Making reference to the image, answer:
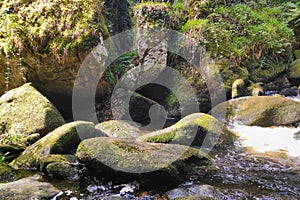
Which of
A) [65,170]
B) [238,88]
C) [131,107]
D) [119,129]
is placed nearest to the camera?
[65,170]

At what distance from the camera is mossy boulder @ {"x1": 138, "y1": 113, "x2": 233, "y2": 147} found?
16.0 ft

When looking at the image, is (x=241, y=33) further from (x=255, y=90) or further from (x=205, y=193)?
(x=205, y=193)

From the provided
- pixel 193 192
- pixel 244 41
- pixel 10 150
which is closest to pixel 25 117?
pixel 10 150

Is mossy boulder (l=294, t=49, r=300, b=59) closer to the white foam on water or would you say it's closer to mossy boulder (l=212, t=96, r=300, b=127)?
mossy boulder (l=212, t=96, r=300, b=127)

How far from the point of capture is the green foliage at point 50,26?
6152mm

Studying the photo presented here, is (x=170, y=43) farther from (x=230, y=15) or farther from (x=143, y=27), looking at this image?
(x=230, y=15)

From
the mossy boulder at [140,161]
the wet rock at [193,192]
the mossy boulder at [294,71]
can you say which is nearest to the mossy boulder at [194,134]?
the mossy boulder at [140,161]

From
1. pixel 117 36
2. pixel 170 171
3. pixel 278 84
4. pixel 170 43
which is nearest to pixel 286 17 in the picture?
pixel 278 84

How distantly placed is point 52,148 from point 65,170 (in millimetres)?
612

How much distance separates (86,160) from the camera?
3.55 metres

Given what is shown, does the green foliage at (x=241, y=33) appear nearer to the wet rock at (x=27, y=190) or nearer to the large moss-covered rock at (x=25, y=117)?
the large moss-covered rock at (x=25, y=117)

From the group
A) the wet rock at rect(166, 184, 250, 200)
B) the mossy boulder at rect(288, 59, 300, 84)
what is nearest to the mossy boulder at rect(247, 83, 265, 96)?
the mossy boulder at rect(288, 59, 300, 84)

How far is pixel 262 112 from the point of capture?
625cm

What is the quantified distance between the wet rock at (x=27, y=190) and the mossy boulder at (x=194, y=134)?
198 centimetres
